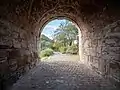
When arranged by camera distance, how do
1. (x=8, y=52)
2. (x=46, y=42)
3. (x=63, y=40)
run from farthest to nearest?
1. (x=46, y=42)
2. (x=63, y=40)
3. (x=8, y=52)

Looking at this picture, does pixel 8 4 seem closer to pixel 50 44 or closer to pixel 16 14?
pixel 16 14

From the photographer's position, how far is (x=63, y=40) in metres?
21.7

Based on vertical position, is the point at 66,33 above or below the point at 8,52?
above

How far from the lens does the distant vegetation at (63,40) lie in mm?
19812

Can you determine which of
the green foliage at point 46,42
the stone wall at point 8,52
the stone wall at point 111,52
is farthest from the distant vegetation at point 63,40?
the stone wall at point 8,52

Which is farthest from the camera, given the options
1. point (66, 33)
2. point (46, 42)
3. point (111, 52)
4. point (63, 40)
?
point (46, 42)

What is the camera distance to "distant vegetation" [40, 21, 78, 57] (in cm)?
1981

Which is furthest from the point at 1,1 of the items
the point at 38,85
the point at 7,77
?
the point at 38,85

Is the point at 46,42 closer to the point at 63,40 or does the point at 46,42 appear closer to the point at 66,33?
the point at 63,40

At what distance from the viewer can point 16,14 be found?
4.41 meters

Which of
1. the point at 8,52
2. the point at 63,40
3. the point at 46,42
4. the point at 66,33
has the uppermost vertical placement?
the point at 66,33

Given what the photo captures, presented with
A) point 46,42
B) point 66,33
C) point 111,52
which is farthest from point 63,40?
point 111,52

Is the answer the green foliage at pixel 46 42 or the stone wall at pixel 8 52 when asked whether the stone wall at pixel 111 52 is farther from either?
the green foliage at pixel 46 42

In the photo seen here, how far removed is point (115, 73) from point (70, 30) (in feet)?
54.0
